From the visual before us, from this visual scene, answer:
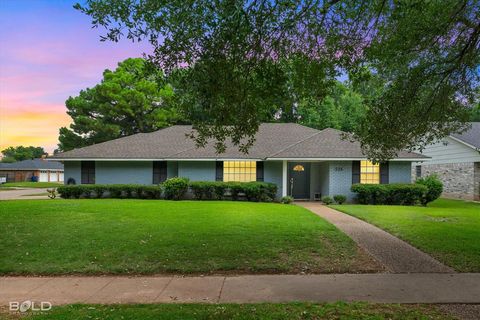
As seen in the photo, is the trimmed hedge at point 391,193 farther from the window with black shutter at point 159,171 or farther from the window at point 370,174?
the window with black shutter at point 159,171

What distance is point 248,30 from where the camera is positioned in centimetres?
659

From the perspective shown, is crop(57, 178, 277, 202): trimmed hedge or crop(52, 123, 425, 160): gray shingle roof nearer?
crop(57, 178, 277, 202): trimmed hedge

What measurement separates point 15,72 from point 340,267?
1507 cm

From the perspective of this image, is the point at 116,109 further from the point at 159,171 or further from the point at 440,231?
the point at 440,231

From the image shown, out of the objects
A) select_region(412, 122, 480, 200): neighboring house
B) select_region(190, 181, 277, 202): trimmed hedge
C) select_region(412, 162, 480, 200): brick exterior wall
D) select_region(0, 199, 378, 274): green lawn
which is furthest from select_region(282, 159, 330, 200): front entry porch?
select_region(0, 199, 378, 274): green lawn

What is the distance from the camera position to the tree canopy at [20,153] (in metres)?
90.6

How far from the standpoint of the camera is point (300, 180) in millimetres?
24359

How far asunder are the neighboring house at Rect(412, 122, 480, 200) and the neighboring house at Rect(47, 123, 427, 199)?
4608mm

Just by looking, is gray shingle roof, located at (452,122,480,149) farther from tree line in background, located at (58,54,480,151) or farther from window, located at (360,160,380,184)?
tree line in background, located at (58,54,480,151)

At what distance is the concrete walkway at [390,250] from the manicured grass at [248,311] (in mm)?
2502

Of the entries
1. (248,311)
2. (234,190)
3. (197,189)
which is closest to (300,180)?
(234,190)

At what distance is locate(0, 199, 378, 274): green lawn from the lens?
8086mm

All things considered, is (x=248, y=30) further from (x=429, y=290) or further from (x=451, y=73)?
(x=451, y=73)

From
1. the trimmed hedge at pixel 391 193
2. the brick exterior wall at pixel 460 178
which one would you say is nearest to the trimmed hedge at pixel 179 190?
the trimmed hedge at pixel 391 193
